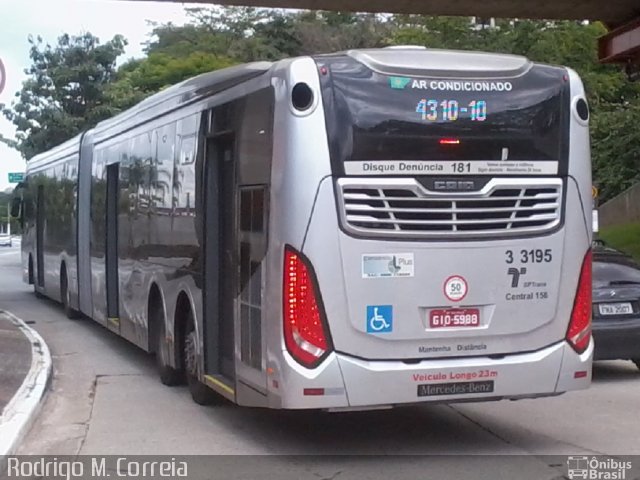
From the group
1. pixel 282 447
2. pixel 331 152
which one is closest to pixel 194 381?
pixel 282 447

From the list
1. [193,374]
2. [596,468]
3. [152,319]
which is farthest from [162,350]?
[596,468]

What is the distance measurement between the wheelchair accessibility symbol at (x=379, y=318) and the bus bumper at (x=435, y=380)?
26cm

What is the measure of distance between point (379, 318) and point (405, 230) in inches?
28.2

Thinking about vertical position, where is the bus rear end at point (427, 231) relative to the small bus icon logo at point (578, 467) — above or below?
above

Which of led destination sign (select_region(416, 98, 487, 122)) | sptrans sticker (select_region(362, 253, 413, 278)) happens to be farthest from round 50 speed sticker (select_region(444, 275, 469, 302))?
led destination sign (select_region(416, 98, 487, 122))

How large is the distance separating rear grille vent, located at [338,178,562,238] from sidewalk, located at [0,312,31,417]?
4.23 metres

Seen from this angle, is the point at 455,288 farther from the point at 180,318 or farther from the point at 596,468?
the point at 180,318

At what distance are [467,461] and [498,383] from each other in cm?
67

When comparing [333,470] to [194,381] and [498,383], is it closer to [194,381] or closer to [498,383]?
[498,383]

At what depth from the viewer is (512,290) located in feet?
28.2

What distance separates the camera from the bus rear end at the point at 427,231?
8.10 meters

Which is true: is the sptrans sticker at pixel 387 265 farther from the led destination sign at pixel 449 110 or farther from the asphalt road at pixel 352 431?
the asphalt road at pixel 352 431

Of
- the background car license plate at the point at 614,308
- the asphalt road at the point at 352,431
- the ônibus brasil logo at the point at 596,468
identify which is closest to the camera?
the ônibus brasil logo at the point at 596,468

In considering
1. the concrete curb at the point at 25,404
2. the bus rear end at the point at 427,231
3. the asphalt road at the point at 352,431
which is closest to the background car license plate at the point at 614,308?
the asphalt road at the point at 352,431
